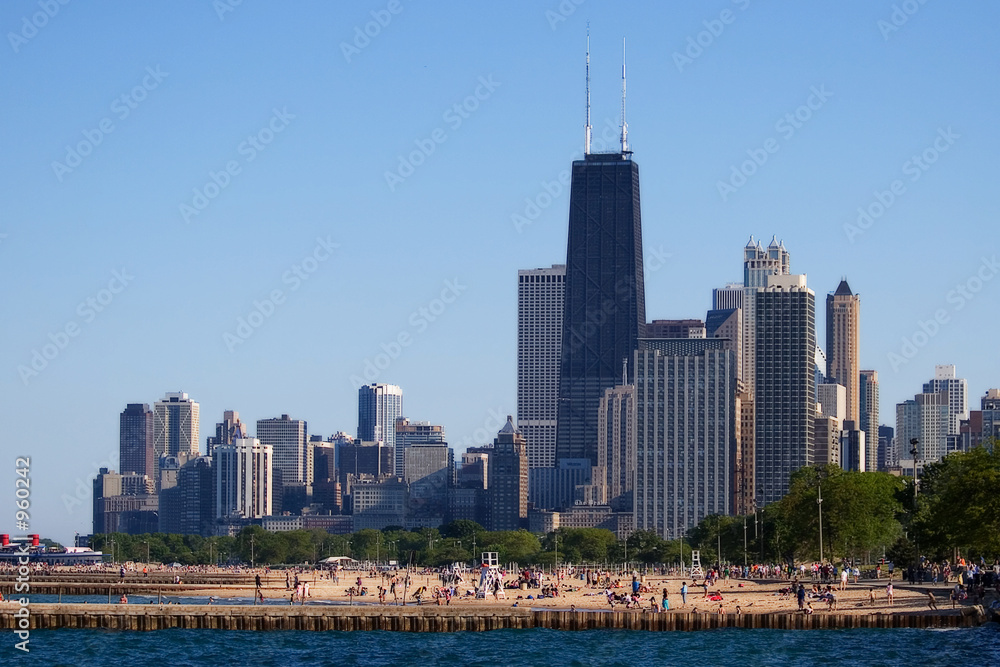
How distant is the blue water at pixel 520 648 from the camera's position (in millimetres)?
85812

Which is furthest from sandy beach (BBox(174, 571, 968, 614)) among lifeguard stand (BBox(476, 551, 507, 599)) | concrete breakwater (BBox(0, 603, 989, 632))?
concrete breakwater (BBox(0, 603, 989, 632))

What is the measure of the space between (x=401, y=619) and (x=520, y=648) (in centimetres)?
1030

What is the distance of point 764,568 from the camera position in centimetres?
15812

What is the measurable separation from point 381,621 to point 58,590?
7084cm

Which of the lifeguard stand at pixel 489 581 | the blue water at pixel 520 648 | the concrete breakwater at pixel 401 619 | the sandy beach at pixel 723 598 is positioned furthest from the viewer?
the lifeguard stand at pixel 489 581

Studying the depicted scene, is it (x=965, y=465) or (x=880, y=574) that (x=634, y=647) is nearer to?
(x=965, y=465)

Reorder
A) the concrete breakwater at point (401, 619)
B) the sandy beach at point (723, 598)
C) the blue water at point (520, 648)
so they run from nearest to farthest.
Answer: the blue water at point (520, 648) < the concrete breakwater at point (401, 619) < the sandy beach at point (723, 598)

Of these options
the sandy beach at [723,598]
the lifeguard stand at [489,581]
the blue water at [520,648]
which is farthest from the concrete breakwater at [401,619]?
the lifeguard stand at [489,581]

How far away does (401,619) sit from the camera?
9912 centimetres

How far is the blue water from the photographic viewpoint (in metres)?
85.8

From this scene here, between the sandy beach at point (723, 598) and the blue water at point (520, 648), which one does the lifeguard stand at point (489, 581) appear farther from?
the blue water at point (520, 648)

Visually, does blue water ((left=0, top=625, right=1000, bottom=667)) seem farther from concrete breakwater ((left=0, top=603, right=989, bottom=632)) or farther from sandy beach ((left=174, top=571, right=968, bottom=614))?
sandy beach ((left=174, top=571, right=968, bottom=614))

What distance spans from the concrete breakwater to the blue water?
40.8 inches

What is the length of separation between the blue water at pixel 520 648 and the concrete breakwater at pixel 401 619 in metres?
1.04
